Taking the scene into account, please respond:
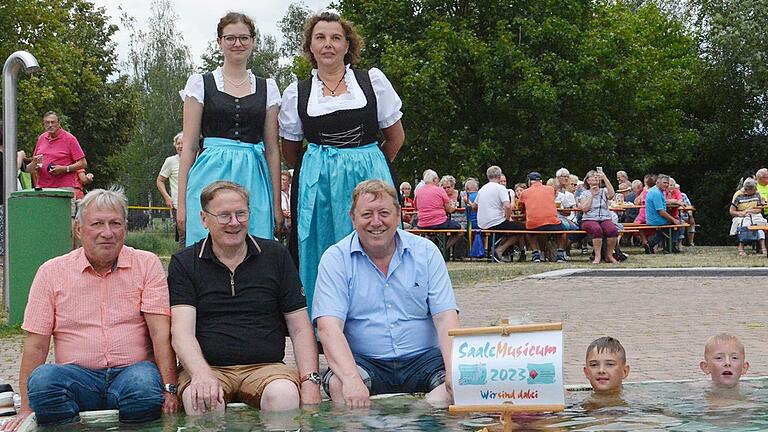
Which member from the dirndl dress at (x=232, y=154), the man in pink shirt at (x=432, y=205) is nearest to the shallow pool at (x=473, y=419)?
the dirndl dress at (x=232, y=154)

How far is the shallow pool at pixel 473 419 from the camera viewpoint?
16.9 ft

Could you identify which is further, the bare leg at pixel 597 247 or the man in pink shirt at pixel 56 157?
the bare leg at pixel 597 247

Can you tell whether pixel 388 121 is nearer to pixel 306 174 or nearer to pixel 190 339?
pixel 306 174

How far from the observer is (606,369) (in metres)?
6.11

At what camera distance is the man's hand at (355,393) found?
5.44m

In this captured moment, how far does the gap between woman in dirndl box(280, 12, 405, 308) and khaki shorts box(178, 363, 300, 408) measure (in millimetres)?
1242

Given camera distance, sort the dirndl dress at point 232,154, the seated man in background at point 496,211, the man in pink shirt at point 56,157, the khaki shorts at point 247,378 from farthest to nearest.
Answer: the seated man in background at point 496,211 → the man in pink shirt at point 56,157 → the dirndl dress at point 232,154 → the khaki shorts at point 247,378

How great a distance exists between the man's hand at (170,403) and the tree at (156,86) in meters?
54.2

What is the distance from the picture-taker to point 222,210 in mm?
5535

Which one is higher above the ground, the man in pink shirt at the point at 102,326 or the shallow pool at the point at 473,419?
the man in pink shirt at the point at 102,326

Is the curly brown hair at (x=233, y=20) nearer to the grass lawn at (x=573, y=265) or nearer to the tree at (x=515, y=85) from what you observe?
the grass lawn at (x=573, y=265)

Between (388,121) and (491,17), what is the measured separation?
102 ft

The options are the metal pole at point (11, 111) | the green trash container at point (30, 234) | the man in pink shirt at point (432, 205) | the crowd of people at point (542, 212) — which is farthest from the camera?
the man in pink shirt at point (432, 205)

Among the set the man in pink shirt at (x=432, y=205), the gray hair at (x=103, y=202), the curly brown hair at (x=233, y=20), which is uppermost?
the curly brown hair at (x=233, y=20)
